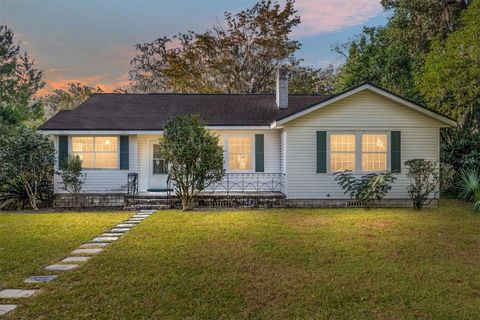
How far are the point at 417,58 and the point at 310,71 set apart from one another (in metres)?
10.5

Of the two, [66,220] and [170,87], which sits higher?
[170,87]

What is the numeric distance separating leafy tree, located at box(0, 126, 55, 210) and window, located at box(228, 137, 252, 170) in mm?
6402

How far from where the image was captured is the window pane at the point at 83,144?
1320 centimetres

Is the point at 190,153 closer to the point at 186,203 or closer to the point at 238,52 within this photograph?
the point at 186,203

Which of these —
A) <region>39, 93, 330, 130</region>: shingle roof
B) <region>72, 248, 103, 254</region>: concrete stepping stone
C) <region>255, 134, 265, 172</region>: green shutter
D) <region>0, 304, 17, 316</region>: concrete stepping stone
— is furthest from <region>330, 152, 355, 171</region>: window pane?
<region>0, 304, 17, 316</region>: concrete stepping stone

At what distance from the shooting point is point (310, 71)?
28562 millimetres

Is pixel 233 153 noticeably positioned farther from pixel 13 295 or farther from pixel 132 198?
pixel 13 295

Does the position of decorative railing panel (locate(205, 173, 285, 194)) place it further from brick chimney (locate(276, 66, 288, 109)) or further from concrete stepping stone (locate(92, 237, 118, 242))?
concrete stepping stone (locate(92, 237, 118, 242))

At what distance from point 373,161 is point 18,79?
2700 centimetres

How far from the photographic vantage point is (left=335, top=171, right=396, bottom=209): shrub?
11445 millimetres

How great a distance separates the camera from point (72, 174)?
12.4 metres

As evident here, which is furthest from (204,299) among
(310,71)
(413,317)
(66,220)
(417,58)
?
(310,71)

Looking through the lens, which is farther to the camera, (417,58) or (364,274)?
(417,58)

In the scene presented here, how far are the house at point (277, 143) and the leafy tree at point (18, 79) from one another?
11.9 meters
